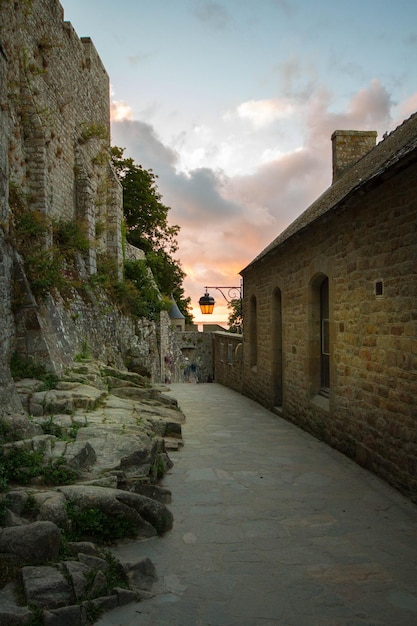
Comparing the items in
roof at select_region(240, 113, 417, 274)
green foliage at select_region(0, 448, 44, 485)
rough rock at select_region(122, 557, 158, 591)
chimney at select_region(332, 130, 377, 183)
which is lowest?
rough rock at select_region(122, 557, 158, 591)

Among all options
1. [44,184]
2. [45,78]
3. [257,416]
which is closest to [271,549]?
[257,416]

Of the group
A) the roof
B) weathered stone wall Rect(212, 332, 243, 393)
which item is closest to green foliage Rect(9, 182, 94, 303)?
the roof

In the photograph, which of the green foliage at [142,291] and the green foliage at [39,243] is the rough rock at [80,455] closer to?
the green foliage at [39,243]

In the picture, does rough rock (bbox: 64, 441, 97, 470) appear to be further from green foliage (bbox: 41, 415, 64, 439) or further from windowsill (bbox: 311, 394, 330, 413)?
windowsill (bbox: 311, 394, 330, 413)

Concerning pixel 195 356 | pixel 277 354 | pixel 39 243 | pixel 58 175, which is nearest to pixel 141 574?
pixel 39 243

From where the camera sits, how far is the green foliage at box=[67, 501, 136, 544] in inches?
153

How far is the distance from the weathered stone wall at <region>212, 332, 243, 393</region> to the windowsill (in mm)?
6796

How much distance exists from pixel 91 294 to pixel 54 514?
10265 millimetres

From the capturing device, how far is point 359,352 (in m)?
6.76

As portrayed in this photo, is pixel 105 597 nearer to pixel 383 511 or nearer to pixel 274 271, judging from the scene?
pixel 383 511

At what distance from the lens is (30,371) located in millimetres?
7477

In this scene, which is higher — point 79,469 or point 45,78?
point 45,78

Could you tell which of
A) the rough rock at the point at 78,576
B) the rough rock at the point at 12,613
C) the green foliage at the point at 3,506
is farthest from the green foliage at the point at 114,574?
the green foliage at the point at 3,506

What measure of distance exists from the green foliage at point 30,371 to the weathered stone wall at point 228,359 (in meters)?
8.78
